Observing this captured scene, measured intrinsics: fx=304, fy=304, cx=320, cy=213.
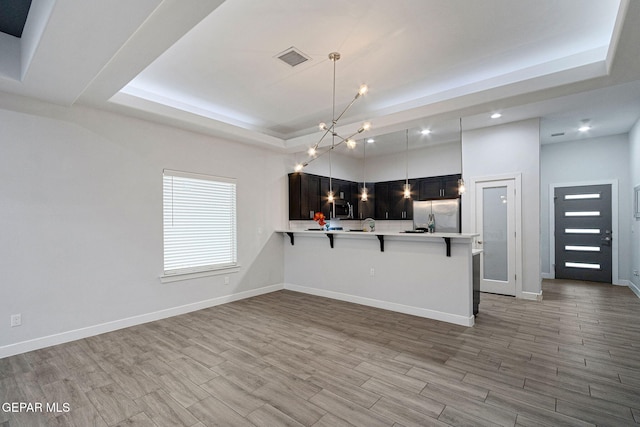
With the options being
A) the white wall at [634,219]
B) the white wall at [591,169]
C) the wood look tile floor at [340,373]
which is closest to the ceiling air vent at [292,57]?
the wood look tile floor at [340,373]

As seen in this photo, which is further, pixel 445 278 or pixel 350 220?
pixel 350 220

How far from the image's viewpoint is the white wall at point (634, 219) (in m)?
5.56

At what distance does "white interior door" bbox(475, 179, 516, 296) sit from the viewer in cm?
551

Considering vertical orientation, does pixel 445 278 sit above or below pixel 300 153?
below

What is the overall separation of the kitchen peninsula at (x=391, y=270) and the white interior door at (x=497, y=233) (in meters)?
1.66

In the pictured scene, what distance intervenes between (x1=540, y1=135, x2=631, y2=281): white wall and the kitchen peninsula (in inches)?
178

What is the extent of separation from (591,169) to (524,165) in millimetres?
2797

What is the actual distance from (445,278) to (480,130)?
328 centimetres

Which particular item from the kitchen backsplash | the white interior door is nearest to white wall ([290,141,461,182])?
the kitchen backsplash

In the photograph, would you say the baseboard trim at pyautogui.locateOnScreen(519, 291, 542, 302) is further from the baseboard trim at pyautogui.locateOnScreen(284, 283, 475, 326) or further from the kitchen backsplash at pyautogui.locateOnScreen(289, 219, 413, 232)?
the kitchen backsplash at pyautogui.locateOnScreen(289, 219, 413, 232)

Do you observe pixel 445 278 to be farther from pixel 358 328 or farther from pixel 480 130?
pixel 480 130

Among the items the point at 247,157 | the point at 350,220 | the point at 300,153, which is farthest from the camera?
the point at 350,220

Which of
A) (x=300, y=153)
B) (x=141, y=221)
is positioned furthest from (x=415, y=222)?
(x=141, y=221)

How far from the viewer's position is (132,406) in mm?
2346
